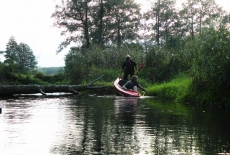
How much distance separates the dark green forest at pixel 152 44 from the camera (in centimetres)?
1511

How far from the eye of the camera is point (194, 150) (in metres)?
6.30

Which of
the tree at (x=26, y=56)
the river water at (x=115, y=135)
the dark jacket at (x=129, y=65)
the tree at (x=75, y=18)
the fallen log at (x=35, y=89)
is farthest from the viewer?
the tree at (x=26, y=56)

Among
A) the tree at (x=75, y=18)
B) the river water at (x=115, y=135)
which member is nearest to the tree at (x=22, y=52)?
the tree at (x=75, y=18)

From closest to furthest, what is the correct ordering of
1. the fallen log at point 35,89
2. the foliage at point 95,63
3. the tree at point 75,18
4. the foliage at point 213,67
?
1. the foliage at point 213,67
2. the fallen log at point 35,89
3. the foliage at point 95,63
4. the tree at point 75,18

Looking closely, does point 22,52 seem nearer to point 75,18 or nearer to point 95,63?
point 75,18

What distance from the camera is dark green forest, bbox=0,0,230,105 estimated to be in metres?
15.1

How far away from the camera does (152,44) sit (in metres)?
31.8

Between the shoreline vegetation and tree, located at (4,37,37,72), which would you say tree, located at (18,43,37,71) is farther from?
the shoreline vegetation

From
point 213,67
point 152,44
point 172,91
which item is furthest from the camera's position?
point 152,44

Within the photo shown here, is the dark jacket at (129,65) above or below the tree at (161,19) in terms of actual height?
below

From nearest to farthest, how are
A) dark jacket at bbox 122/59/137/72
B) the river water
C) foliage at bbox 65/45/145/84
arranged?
the river water
dark jacket at bbox 122/59/137/72
foliage at bbox 65/45/145/84

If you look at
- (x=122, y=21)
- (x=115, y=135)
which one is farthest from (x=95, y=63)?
(x=115, y=135)

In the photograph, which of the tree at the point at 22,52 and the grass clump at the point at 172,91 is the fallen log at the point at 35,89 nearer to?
the grass clump at the point at 172,91

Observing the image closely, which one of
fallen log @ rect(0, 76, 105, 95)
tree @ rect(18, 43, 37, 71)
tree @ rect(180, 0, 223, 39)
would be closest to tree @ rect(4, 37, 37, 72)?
tree @ rect(18, 43, 37, 71)
